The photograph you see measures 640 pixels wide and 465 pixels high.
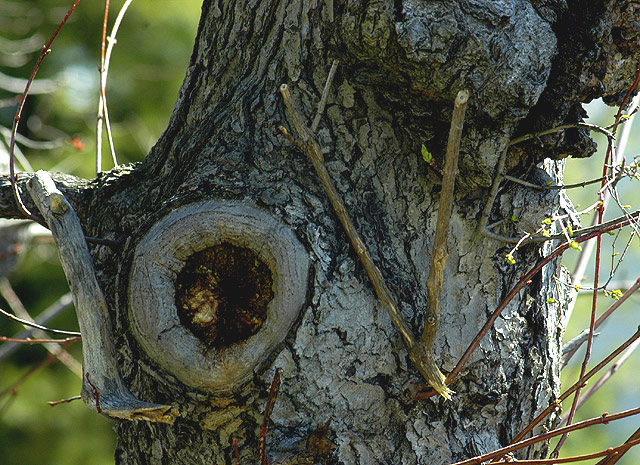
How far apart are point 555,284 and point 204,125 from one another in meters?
0.97

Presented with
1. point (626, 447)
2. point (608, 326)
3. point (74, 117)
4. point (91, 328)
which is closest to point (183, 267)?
point (91, 328)

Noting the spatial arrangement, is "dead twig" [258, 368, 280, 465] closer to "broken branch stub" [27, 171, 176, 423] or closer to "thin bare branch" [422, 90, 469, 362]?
"broken branch stub" [27, 171, 176, 423]

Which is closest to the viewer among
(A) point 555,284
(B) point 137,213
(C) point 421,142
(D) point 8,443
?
(C) point 421,142

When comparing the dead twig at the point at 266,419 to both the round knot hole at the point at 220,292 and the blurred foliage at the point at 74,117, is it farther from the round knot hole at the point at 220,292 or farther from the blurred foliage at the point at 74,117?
the blurred foliage at the point at 74,117

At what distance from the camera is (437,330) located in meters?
1.31

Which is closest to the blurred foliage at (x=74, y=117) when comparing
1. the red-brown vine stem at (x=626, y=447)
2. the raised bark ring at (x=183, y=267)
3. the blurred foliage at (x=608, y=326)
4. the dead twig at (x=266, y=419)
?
the blurred foliage at (x=608, y=326)

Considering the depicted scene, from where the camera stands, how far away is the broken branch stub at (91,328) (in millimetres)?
1178

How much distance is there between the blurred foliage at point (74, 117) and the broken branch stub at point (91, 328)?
4.17 meters

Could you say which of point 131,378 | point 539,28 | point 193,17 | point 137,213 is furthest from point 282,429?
point 193,17

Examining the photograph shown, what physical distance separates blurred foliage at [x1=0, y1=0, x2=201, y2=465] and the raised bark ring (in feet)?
14.1

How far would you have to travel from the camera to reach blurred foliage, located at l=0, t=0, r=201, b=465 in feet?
18.0

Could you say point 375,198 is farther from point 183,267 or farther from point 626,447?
point 626,447

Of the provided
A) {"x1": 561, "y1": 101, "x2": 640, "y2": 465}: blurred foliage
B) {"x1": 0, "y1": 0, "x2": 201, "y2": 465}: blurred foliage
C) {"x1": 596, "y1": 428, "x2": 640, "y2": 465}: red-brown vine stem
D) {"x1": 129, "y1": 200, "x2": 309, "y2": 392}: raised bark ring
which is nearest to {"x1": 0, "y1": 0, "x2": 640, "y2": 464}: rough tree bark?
{"x1": 129, "y1": 200, "x2": 309, "y2": 392}: raised bark ring

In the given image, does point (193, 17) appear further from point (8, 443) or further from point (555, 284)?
point (555, 284)
